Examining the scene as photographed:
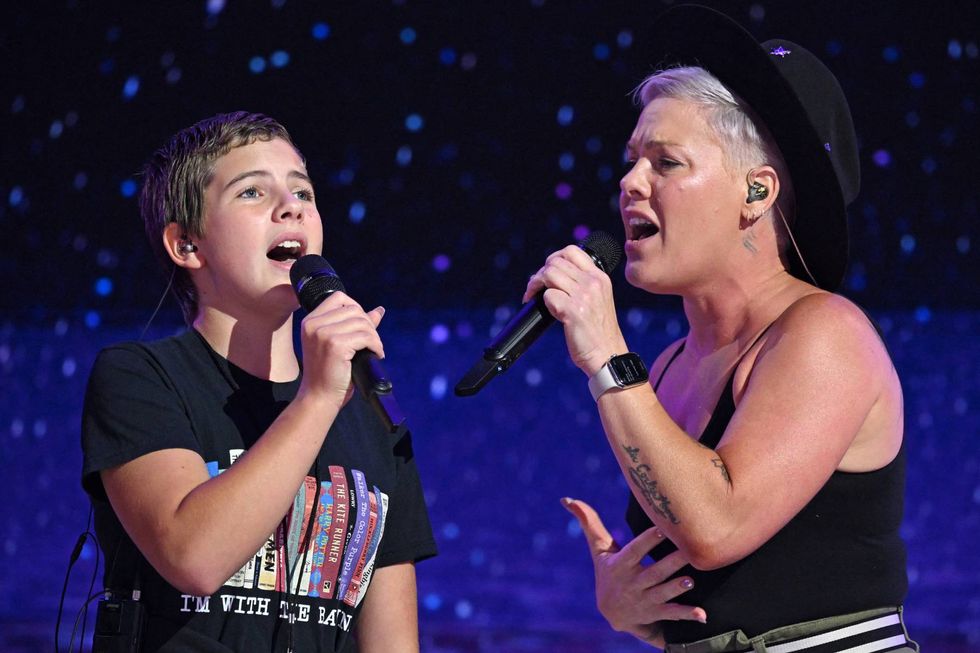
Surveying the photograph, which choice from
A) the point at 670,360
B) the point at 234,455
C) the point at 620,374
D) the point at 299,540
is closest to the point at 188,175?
the point at 234,455

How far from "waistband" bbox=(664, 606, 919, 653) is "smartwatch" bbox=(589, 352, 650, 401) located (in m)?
0.32

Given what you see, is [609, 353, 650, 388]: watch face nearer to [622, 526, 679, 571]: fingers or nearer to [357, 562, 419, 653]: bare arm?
[622, 526, 679, 571]: fingers

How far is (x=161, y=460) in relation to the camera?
44.8 inches

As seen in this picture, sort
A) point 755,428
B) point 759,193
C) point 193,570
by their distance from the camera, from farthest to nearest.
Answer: point 759,193, point 755,428, point 193,570

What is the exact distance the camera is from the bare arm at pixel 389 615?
1.35 meters

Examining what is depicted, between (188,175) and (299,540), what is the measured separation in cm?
51

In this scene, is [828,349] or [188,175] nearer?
[828,349]

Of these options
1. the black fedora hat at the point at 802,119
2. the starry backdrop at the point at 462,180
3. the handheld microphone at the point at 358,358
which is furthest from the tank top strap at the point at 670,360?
the starry backdrop at the point at 462,180

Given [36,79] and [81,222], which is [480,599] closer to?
[81,222]

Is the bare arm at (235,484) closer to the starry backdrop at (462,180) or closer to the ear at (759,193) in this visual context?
the ear at (759,193)

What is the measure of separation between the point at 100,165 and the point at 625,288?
1987 mm

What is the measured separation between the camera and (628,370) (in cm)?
123

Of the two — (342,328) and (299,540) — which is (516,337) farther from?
Result: (299,540)

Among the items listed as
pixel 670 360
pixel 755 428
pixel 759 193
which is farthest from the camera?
pixel 670 360
